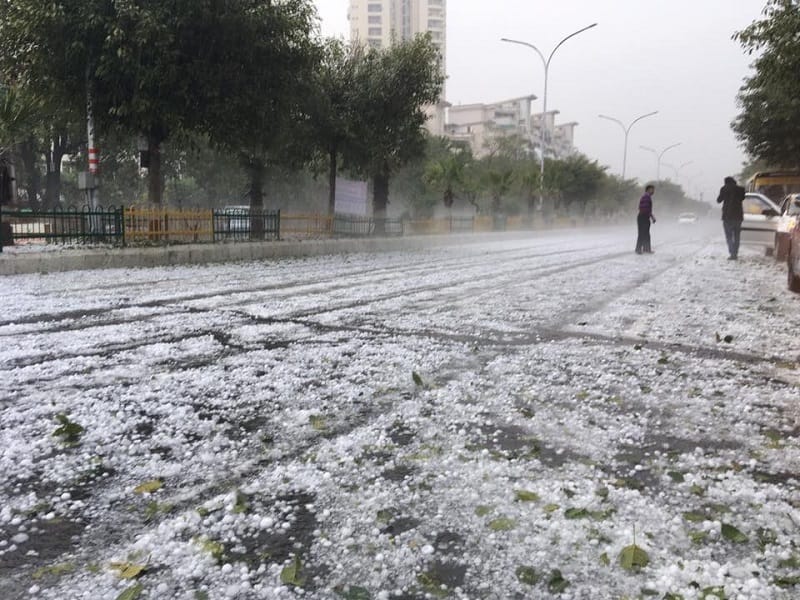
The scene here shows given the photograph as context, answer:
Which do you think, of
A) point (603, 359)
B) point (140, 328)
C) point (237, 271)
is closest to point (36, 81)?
point (237, 271)

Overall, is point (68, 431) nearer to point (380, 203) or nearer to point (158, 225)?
point (158, 225)

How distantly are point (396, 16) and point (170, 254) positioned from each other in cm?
13182

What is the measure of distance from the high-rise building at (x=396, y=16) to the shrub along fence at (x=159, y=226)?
11911cm

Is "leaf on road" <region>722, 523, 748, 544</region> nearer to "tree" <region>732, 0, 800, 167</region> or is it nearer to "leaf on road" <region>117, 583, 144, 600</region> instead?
"leaf on road" <region>117, 583, 144, 600</region>

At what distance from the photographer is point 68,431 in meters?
2.95

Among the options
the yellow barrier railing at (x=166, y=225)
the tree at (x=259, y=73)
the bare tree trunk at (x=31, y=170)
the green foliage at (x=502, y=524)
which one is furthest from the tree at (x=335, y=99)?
the bare tree trunk at (x=31, y=170)

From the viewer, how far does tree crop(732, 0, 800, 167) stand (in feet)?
40.3

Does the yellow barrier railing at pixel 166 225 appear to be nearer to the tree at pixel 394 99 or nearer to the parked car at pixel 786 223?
the tree at pixel 394 99

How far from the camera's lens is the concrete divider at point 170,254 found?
35.1ft

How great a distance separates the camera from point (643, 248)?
17281 millimetres

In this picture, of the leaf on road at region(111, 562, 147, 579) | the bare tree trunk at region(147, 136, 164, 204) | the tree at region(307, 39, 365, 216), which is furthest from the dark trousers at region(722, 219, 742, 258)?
the leaf on road at region(111, 562, 147, 579)

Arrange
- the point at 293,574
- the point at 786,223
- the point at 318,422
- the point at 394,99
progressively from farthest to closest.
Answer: the point at 394,99, the point at 786,223, the point at 318,422, the point at 293,574

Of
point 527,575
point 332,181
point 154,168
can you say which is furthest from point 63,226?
point 527,575

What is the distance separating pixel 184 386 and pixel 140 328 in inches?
82.8
